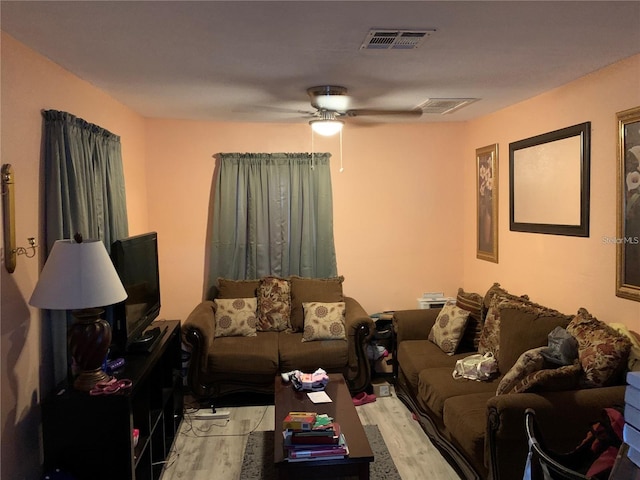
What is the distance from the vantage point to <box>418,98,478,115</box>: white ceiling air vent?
372 centimetres

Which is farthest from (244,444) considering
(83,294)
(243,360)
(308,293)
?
(83,294)

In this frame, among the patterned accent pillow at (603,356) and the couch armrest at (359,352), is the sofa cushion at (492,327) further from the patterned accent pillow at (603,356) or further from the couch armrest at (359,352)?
the couch armrest at (359,352)

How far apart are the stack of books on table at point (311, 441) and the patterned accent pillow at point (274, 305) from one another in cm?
186

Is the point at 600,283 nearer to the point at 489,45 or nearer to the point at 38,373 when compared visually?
the point at 489,45

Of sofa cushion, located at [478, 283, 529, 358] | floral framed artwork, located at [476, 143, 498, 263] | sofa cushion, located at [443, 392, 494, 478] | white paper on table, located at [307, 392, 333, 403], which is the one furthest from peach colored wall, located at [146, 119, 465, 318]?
sofa cushion, located at [443, 392, 494, 478]

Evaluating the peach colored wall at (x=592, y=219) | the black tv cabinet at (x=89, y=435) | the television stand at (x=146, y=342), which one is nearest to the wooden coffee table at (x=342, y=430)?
the black tv cabinet at (x=89, y=435)

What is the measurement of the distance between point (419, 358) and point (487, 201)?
1.66 m

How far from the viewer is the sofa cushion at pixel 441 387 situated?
3.05 m

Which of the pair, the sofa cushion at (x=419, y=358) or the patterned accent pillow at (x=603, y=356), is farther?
the sofa cushion at (x=419, y=358)

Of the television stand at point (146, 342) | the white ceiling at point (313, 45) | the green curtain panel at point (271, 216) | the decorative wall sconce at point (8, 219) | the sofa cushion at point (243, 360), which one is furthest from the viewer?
the green curtain panel at point (271, 216)

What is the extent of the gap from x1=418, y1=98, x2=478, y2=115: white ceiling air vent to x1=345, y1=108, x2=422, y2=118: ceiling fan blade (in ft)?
0.38

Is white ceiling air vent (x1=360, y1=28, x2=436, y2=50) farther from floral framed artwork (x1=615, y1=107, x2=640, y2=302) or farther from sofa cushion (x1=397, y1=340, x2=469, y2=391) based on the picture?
sofa cushion (x1=397, y1=340, x2=469, y2=391)

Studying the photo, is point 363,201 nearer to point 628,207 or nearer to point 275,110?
point 275,110

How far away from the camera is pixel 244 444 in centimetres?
340
